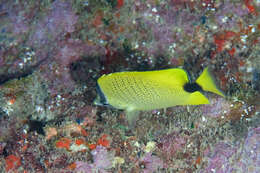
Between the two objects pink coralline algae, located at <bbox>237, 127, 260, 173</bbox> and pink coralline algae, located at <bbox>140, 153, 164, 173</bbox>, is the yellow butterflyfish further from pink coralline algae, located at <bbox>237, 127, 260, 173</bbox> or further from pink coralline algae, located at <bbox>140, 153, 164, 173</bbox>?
pink coralline algae, located at <bbox>237, 127, 260, 173</bbox>

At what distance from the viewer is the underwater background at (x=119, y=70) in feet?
10.5

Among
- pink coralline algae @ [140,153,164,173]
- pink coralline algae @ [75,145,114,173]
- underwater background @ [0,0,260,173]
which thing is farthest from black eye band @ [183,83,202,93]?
pink coralline algae @ [75,145,114,173]

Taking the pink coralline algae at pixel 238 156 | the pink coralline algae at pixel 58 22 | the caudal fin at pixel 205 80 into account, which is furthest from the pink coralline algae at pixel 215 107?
the pink coralline algae at pixel 58 22

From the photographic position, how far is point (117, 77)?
2.56 meters

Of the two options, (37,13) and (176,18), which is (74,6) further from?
(176,18)

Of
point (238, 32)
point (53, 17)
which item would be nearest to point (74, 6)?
point (53, 17)

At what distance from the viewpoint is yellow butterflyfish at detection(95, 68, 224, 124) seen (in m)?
2.47

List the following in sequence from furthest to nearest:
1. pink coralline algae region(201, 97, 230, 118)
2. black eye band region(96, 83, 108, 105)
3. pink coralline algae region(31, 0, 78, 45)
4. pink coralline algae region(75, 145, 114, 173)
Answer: pink coralline algae region(31, 0, 78, 45) → pink coralline algae region(201, 97, 230, 118) → pink coralline algae region(75, 145, 114, 173) → black eye band region(96, 83, 108, 105)

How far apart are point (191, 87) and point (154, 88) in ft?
1.35

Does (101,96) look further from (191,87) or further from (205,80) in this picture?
(205,80)

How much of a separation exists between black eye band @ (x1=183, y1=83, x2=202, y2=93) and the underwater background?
0.87 meters

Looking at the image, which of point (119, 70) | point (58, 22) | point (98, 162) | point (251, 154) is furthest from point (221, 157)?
point (58, 22)

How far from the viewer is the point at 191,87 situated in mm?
2480

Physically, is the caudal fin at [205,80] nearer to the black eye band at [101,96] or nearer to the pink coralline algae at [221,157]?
the black eye band at [101,96]
